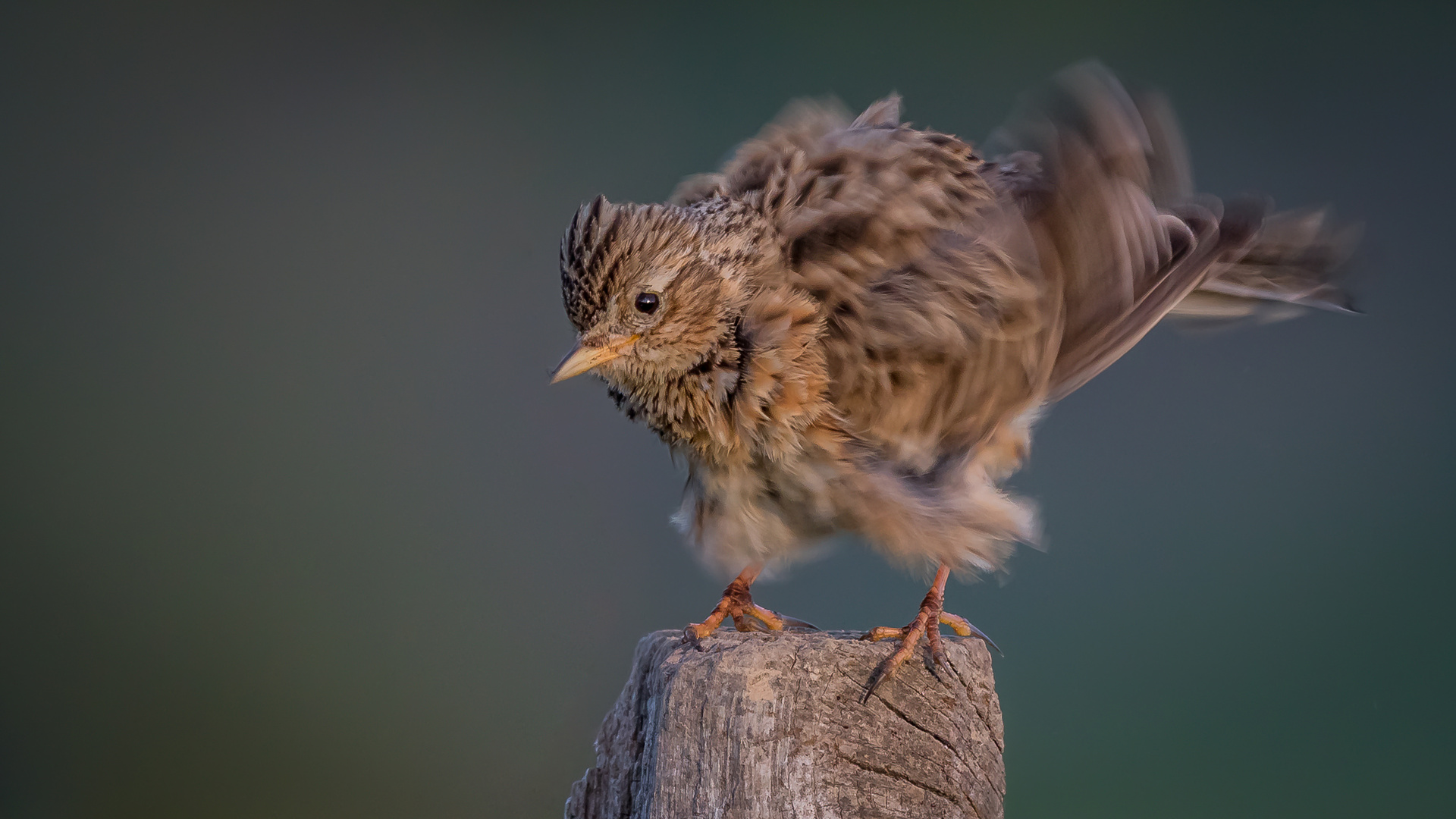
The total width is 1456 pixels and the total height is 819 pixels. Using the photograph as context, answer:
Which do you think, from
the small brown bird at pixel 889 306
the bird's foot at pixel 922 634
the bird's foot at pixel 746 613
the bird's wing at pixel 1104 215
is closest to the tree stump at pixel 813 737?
the bird's foot at pixel 922 634

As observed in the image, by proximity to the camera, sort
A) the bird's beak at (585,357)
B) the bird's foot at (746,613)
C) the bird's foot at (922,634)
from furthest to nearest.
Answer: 1. the bird's foot at (746,613)
2. the bird's beak at (585,357)
3. the bird's foot at (922,634)

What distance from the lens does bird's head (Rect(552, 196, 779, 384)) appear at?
1.83m

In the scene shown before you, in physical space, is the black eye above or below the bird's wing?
below

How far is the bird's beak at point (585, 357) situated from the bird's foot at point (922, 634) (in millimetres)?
642

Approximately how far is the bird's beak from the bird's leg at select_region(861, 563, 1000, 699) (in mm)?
640

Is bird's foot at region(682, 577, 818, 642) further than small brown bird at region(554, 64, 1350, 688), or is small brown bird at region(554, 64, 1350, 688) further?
bird's foot at region(682, 577, 818, 642)

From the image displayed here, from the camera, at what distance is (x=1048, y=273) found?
6.29 ft

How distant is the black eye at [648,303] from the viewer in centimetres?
183

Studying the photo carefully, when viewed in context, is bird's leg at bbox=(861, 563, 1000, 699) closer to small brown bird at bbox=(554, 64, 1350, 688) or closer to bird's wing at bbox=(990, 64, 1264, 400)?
small brown bird at bbox=(554, 64, 1350, 688)

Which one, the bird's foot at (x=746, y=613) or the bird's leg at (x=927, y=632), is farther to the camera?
the bird's foot at (x=746, y=613)

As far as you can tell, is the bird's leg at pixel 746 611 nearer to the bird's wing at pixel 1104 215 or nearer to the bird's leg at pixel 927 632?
the bird's leg at pixel 927 632

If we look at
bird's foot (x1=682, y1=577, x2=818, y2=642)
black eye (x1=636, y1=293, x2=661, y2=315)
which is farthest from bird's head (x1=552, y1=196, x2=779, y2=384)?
bird's foot (x1=682, y1=577, x2=818, y2=642)

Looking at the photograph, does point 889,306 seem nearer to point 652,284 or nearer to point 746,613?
point 652,284

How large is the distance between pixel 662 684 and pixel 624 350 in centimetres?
60
